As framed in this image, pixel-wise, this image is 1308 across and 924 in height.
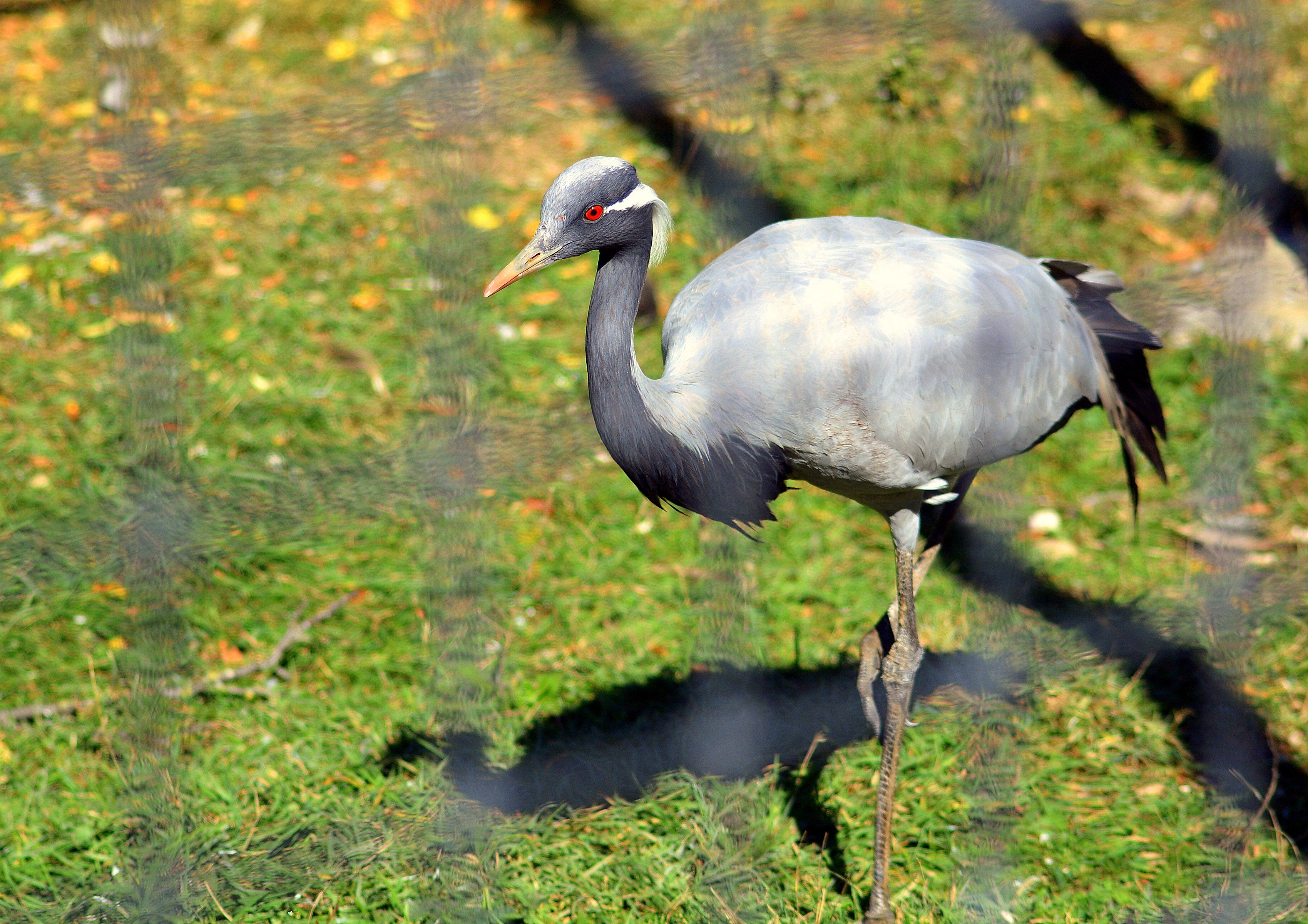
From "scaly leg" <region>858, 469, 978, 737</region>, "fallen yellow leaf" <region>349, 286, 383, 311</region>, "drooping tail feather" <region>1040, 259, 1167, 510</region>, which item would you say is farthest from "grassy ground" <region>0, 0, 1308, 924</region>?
"drooping tail feather" <region>1040, 259, 1167, 510</region>

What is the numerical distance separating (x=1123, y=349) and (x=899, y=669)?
3.55 feet

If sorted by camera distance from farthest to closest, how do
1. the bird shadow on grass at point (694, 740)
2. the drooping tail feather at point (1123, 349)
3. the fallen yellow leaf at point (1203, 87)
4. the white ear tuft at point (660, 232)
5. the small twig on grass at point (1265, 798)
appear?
1. the fallen yellow leaf at point (1203, 87)
2. the drooping tail feather at point (1123, 349)
3. the bird shadow on grass at point (694, 740)
4. the small twig on grass at point (1265, 798)
5. the white ear tuft at point (660, 232)

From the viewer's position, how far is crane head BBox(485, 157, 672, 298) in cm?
231

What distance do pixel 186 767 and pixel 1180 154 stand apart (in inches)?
192

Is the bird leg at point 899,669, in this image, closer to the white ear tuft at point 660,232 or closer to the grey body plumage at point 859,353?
the grey body plumage at point 859,353

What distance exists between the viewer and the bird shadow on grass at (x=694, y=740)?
3.05 meters

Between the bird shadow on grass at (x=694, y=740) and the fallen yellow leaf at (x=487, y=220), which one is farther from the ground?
the fallen yellow leaf at (x=487, y=220)

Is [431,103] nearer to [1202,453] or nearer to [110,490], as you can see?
[110,490]

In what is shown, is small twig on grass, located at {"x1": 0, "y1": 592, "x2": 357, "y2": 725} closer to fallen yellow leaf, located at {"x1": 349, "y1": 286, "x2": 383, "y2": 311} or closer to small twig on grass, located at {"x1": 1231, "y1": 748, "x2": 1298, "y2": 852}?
fallen yellow leaf, located at {"x1": 349, "y1": 286, "x2": 383, "y2": 311}

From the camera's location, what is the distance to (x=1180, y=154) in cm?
559

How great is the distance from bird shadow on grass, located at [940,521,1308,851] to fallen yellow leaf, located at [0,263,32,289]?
3530mm

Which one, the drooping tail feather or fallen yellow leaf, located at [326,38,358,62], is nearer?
the drooping tail feather

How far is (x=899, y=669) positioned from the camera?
293cm

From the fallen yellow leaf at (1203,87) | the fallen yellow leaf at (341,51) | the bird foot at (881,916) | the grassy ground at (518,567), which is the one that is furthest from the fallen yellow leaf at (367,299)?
the fallen yellow leaf at (1203,87)
